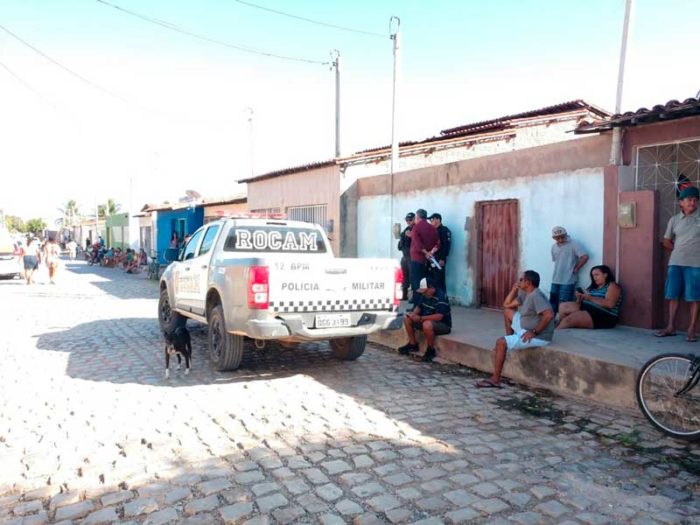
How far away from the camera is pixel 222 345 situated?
20.9ft

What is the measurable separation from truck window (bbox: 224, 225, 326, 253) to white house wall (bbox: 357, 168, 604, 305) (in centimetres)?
356

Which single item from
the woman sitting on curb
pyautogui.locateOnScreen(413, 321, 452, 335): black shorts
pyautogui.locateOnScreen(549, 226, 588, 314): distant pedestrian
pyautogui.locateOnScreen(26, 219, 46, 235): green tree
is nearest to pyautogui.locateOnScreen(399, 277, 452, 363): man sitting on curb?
pyautogui.locateOnScreen(413, 321, 452, 335): black shorts

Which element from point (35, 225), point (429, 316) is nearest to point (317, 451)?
point (429, 316)

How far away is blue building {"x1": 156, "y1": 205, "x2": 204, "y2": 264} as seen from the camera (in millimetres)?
24109

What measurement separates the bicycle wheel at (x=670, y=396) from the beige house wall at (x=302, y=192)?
379 inches

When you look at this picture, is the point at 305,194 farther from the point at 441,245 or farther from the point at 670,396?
the point at 670,396

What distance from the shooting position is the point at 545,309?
234 inches

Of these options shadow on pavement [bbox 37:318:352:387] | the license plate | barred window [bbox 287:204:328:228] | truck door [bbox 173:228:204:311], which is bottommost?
shadow on pavement [bbox 37:318:352:387]

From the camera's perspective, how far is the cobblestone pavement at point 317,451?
320 centimetres

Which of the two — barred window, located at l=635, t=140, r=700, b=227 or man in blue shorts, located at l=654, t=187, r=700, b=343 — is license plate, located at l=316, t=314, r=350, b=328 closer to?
man in blue shorts, located at l=654, t=187, r=700, b=343

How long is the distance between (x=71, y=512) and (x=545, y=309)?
4775 mm

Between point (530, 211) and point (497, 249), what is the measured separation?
41.0 inches

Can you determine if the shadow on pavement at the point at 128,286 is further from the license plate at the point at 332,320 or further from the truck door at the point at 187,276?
the license plate at the point at 332,320

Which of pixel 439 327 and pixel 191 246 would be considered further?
pixel 191 246
